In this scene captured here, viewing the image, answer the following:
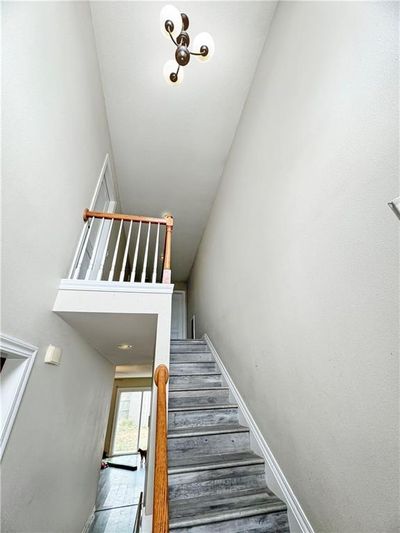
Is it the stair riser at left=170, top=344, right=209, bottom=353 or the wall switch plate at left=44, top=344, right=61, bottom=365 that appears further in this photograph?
the stair riser at left=170, top=344, right=209, bottom=353

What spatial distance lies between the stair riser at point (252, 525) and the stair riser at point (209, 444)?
524 mm

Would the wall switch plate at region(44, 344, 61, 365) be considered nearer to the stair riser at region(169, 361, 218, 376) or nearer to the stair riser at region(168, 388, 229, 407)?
the stair riser at region(168, 388, 229, 407)

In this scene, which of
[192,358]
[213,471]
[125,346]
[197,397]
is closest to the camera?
[213,471]

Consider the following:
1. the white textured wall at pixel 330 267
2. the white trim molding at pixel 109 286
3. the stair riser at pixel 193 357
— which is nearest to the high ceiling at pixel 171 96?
the white textured wall at pixel 330 267

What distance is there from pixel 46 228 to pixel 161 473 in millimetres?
1657

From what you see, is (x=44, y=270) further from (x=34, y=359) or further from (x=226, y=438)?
(x=226, y=438)

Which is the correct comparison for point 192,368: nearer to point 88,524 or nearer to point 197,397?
point 197,397

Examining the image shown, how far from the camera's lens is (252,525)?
59.0 inches

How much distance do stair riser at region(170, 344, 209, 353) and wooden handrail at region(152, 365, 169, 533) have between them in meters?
2.11

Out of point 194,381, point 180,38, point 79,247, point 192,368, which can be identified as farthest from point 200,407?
point 180,38

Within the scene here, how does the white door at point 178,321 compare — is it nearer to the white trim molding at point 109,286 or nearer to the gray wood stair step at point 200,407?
the gray wood stair step at point 200,407

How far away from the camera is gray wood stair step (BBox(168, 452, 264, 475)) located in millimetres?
1762

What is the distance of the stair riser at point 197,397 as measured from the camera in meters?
2.47

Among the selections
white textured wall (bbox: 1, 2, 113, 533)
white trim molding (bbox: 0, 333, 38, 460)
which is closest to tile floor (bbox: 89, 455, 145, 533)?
white textured wall (bbox: 1, 2, 113, 533)
